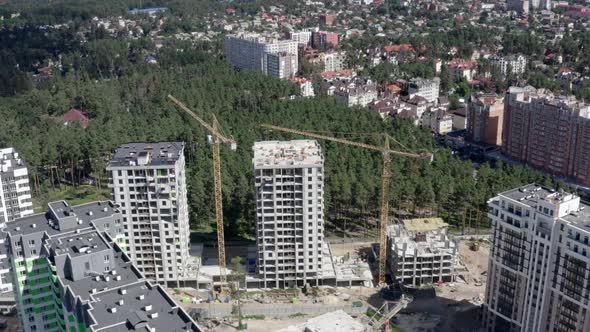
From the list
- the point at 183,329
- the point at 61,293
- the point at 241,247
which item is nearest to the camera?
the point at 183,329

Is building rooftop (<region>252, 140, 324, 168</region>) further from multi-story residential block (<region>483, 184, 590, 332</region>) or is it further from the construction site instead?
multi-story residential block (<region>483, 184, 590, 332</region>)

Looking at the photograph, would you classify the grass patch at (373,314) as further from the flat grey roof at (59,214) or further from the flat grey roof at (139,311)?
the flat grey roof at (59,214)

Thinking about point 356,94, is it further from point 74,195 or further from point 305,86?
point 74,195

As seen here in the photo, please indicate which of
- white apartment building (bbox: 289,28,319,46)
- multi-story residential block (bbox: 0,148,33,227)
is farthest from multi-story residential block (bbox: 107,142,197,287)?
white apartment building (bbox: 289,28,319,46)

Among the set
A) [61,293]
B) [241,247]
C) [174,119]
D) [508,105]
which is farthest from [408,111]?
[61,293]

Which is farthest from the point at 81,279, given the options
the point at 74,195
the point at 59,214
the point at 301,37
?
the point at 301,37

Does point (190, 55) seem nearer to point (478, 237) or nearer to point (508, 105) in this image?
point (508, 105)
